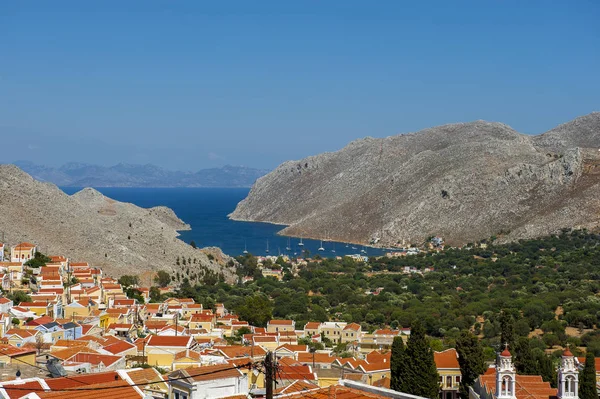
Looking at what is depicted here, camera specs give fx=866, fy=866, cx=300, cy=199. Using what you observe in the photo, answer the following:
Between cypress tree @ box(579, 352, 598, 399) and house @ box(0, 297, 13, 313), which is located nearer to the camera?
cypress tree @ box(579, 352, 598, 399)

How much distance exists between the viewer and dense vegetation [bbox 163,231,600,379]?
138 ft

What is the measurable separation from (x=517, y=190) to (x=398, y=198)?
21.7m

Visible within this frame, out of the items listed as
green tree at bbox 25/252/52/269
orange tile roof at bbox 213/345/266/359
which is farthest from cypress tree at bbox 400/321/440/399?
green tree at bbox 25/252/52/269

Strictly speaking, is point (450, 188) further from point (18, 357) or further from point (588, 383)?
point (18, 357)

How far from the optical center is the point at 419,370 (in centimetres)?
2105

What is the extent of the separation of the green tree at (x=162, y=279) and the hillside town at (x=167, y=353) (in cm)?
364

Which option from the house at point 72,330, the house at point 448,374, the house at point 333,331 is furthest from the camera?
the house at point 333,331

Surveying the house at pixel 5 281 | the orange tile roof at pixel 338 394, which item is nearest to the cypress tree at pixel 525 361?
the orange tile roof at pixel 338 394

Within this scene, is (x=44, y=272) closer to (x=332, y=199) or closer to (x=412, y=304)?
(x=412, y=304)

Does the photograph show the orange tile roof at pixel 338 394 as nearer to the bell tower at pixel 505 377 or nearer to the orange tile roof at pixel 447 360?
the bell tower at pixel 505 377

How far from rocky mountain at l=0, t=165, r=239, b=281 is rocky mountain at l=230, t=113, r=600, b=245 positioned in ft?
147

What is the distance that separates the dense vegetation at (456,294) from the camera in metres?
42.2

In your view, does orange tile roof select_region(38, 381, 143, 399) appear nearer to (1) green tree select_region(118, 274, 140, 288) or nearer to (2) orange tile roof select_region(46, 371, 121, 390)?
(2) orange tile roof select_region(46, 371, 121, 390)

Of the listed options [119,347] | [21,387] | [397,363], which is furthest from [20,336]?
[21,387]
